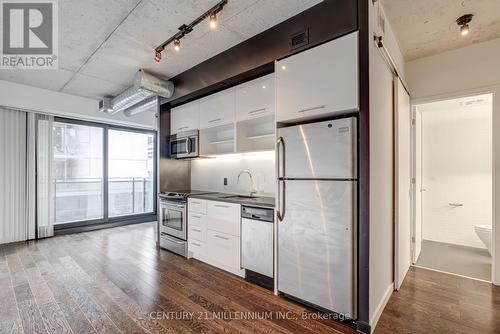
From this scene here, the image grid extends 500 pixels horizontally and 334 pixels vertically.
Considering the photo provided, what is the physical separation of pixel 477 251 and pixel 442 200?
36.2 inches

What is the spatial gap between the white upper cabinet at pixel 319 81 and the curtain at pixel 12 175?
4.90 metres

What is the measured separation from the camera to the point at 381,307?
218 cm

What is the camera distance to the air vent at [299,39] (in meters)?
2.30

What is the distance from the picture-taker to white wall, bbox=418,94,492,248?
13.2ft

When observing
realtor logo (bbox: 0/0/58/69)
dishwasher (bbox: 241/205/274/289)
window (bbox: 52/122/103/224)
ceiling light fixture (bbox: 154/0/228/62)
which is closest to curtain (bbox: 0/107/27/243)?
window (bbox: 52/122/103/224)

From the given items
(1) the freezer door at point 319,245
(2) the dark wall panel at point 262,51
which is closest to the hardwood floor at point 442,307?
(1) the freezer door at point 319,245

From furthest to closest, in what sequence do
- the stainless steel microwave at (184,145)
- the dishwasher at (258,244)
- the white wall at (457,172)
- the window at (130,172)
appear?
the window at (130,172) < the white wall at (457,172) < the stainless steel microwave at (184,145) < the dishwasher at (258,244)

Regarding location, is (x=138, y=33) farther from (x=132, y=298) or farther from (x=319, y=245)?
(x=319, y=245)

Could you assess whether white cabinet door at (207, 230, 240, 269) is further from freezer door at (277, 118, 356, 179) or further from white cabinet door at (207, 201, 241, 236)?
freezer door at (277, 118, 356, 179)

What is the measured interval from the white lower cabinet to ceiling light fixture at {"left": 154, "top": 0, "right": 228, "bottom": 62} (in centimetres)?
197

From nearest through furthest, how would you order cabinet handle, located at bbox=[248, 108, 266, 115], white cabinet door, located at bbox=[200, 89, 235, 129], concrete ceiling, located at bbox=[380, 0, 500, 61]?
concrete ceiling, located at bbox=[380, 0, 500, 61] → cabinet handle, located at bbox=[248, 108, 266, 115] → white cabinet door, located at bbox=[200, 89, 235, 129]

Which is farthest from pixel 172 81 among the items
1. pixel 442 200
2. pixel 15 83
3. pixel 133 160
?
pixel 442 200

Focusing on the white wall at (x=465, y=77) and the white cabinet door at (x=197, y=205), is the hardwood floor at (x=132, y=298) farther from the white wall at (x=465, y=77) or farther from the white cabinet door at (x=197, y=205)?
the white wall at (x=465, y=77)

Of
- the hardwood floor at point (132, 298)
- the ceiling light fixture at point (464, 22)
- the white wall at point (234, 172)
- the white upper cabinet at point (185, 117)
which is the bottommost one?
the hardwood floor at point (132, 298)
